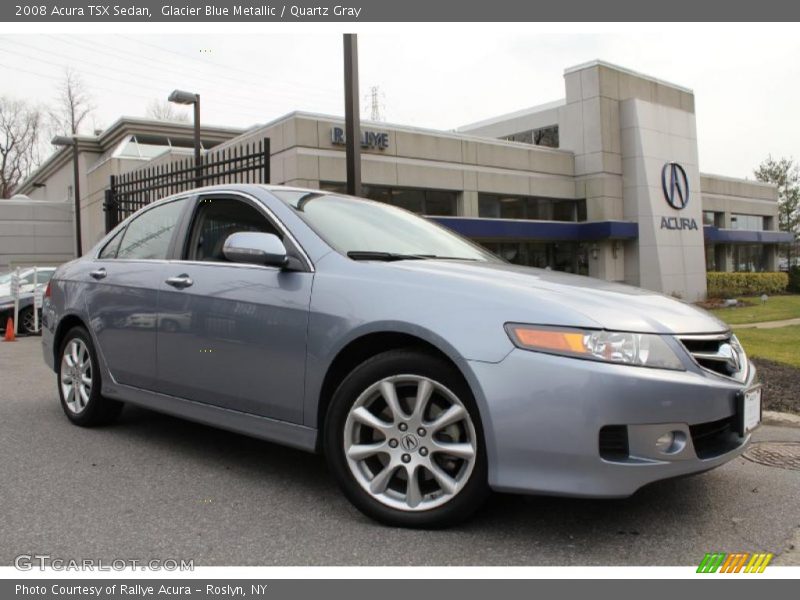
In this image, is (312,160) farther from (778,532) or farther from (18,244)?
(18,244)

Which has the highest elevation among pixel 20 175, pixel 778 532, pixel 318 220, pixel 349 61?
pixel 20 175

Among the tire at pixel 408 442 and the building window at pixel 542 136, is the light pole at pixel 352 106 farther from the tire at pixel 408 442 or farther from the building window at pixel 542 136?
the building window at pixel 542 136

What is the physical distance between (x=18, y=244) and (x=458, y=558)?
116ft

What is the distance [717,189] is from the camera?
35.8m

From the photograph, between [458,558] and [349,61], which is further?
[349,61]

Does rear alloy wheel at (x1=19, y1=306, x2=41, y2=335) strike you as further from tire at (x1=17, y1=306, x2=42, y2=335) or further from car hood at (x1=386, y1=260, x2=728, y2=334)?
car hood at (x1=386, y1=260, x2=728, y2=334)

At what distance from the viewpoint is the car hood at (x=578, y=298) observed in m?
2.74

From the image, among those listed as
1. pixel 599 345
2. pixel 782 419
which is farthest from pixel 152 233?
pixel 782 419

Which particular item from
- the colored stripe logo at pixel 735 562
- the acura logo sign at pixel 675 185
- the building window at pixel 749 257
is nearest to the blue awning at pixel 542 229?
the acura logo sign at pixel 675 185
